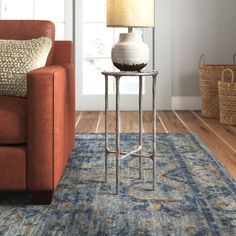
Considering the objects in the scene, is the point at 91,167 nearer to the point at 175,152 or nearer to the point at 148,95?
the point at 175,152

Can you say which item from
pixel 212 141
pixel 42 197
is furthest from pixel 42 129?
pixel 212 141

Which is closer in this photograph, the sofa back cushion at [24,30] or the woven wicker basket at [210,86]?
the sofa back cushion at [24,30]

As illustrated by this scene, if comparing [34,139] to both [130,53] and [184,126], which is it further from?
[184,126]

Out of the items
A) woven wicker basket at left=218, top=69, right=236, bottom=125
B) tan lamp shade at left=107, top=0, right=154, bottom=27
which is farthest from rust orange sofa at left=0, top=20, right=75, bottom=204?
woven wicker basket at left=218, top=69, right=236, bottom=125

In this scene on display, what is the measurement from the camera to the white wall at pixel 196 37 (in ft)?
19.2

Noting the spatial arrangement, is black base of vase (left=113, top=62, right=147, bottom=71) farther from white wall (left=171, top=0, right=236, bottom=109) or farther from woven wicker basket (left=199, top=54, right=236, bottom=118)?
white wall (left=171, top=0, right=236, bottom=109)

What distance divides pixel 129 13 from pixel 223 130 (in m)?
2.19

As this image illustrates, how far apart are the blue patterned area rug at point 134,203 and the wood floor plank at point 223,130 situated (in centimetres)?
61

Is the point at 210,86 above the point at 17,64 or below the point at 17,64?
below

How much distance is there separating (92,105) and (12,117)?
11.3ft

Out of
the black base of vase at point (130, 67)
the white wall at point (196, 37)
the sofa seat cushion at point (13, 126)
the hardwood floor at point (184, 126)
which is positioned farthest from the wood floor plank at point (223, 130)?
the sofa seat cushion at point (13, 126)

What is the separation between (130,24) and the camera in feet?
9.19

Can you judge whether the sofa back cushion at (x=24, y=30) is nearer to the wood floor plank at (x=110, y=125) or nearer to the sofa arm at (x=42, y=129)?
the sofa arm at (x=42, y=129)

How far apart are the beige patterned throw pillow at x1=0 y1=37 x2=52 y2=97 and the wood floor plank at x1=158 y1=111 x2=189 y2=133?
1997 millimetres
